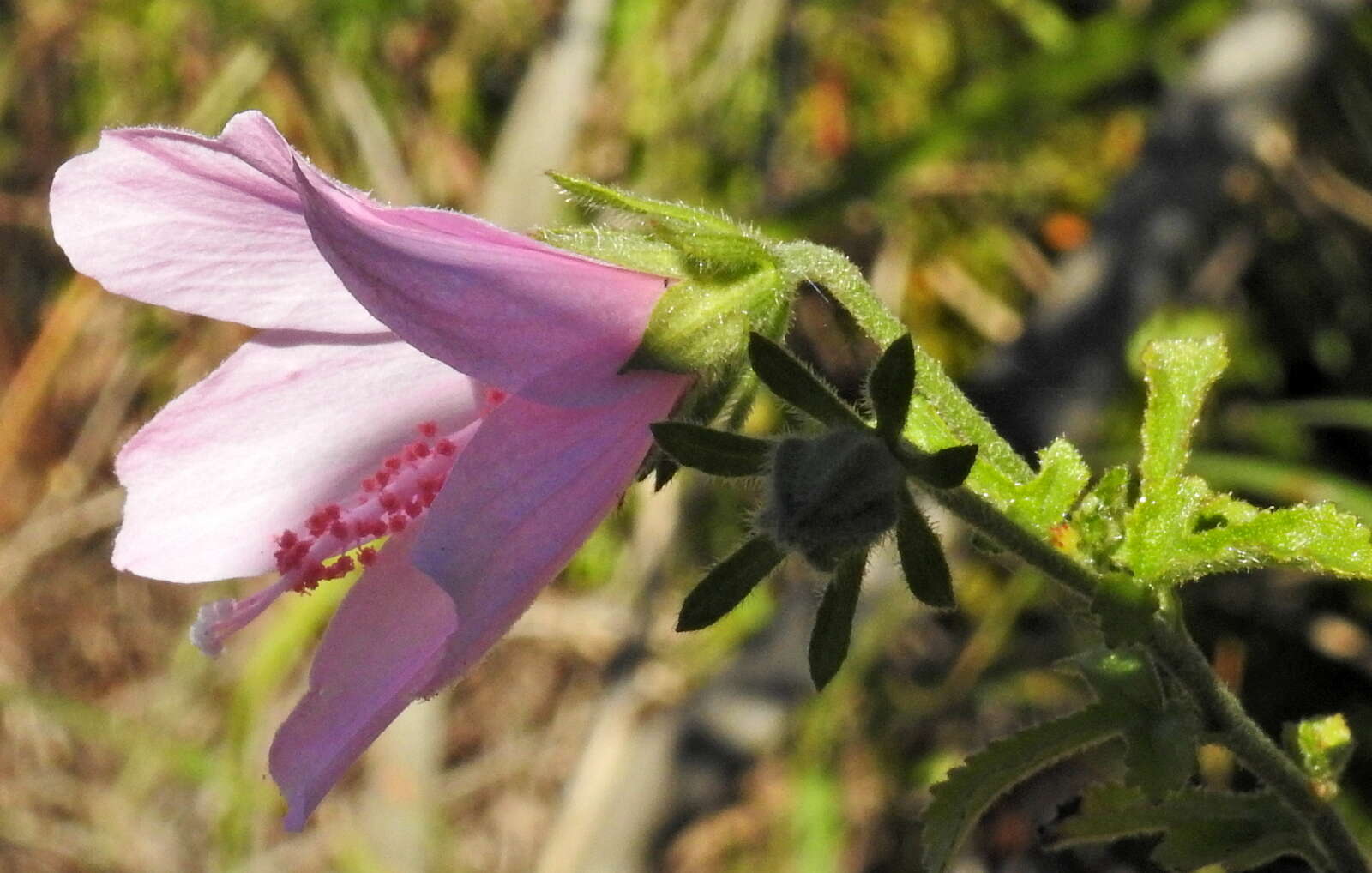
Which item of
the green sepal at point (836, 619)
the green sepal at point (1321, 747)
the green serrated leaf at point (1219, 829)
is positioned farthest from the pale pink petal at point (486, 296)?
the green sepal at point (1321, 747)

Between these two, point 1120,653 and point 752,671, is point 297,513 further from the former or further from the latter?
point 752,671

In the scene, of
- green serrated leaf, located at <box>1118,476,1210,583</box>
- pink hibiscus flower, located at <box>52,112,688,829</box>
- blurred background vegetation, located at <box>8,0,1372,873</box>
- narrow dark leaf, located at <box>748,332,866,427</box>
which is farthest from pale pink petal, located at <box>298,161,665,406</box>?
blurred background vegetation, located at <box>8,0,1372,873</box>

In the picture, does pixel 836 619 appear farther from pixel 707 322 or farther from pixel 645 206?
pixel 645 206

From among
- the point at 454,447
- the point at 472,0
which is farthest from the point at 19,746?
the point at 454,447

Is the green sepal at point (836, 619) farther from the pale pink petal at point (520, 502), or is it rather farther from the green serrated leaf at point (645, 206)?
the green serrated leaf at point (645, 206)

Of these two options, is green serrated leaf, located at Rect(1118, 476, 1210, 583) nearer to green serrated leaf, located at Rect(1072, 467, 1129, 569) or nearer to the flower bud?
green serrated leaf, located at Rect(1072, 467, 1129, 569)

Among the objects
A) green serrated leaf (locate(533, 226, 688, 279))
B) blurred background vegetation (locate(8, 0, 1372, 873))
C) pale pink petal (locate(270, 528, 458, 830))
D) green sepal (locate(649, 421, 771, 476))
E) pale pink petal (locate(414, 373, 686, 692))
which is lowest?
pale pink petal (locate(270, 528, 458, 830))

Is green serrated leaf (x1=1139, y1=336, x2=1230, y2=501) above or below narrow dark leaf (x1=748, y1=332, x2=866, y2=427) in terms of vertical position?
above
